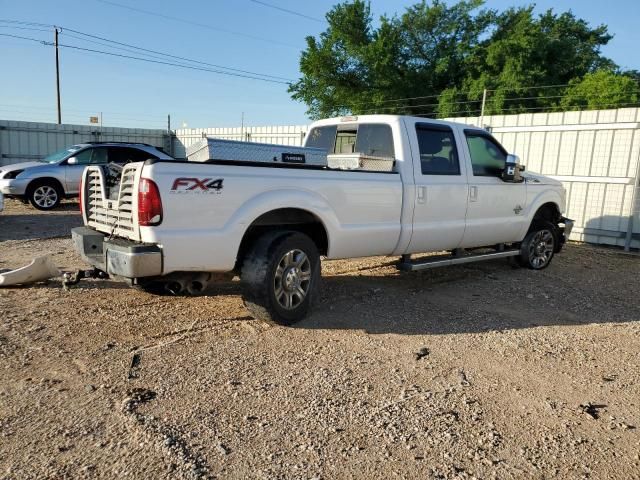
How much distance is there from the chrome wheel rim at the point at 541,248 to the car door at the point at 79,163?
10407 millimetres

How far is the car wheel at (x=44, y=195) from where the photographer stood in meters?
12.6

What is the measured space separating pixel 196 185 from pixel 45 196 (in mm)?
10387

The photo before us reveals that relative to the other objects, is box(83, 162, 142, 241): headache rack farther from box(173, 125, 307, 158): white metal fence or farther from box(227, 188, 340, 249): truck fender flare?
box(173, 125, 307, 158): white metal fence

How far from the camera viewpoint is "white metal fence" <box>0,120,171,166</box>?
1859 cm

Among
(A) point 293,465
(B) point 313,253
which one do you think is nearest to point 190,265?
(B) point 313,253

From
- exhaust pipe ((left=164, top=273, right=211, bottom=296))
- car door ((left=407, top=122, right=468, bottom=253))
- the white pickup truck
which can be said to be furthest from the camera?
car door ((left=407, top=122, right=468, bottom=253))

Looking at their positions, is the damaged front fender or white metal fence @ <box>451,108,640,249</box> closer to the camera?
the damaged front fender

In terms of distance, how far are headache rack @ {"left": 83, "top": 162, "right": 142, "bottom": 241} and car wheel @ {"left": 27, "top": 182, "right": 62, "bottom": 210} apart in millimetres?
8755

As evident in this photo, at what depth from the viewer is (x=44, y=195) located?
1272 cm

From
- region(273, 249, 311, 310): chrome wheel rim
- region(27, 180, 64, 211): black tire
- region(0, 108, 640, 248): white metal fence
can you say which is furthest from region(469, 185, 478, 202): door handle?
region(27, 180, 64, 211): black tire

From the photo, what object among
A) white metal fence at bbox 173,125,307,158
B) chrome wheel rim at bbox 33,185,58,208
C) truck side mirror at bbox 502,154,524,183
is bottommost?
chrome wheel rim at bbox 33,185,58,208

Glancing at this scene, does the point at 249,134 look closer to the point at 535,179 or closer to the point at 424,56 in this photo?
the point at 535,179

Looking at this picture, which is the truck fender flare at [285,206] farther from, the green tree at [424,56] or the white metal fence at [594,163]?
the green tree at [424,56]

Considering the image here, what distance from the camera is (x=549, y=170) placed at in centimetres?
1106
